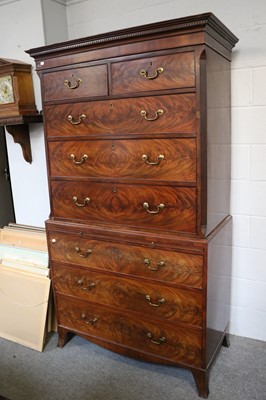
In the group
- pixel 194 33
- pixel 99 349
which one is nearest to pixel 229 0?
pixel 194 33

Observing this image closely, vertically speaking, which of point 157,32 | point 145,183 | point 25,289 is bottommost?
point 25,289

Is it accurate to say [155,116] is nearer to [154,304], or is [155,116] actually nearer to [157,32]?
[157,32]

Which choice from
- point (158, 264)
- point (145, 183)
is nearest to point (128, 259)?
point (158, 264)

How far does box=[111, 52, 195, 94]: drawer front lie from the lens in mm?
1506

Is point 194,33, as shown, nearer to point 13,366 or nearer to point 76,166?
point 76,166

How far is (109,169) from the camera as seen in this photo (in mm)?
1802

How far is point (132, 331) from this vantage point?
1951 millimetres

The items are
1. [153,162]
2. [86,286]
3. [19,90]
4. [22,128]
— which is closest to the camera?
[153,162]

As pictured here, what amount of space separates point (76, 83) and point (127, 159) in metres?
0.47

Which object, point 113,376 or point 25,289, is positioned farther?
point 25,289

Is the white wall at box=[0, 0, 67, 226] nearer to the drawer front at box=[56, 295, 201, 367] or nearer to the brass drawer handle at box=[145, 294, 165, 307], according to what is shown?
the drawer front at box=[56, 295, 201, 367]

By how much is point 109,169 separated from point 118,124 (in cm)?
23

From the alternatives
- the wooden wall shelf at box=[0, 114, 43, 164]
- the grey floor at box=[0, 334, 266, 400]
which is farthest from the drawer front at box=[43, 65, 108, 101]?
the grey floor at box=[0, 334, 266, 400]

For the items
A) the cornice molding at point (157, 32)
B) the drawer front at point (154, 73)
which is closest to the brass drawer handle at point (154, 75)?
the drawer front at point (154, 73)
